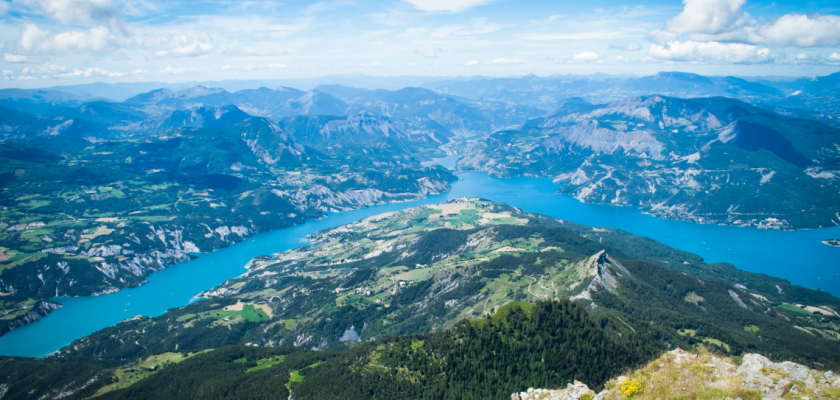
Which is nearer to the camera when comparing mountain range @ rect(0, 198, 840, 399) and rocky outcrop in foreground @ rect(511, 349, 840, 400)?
rocky outcrop in foreground @ rect(511, 349, 840, 400)

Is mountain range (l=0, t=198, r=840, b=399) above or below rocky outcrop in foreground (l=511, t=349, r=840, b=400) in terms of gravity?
below

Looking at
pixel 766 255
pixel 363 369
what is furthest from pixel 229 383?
pixel 766 255

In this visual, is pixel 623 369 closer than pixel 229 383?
Yes

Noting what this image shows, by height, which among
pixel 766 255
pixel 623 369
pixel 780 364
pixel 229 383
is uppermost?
pixel 780 364

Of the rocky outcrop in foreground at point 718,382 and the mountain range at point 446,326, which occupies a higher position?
the rocky outcrop in foreground at point 718,382

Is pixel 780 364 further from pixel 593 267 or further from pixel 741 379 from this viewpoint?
pixel 593 267

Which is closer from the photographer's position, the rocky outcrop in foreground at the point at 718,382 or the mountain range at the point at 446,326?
the rocky outcrop in foreground at the point at 718,382

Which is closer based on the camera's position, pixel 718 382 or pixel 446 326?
pixel 718 382

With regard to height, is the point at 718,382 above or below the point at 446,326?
above
